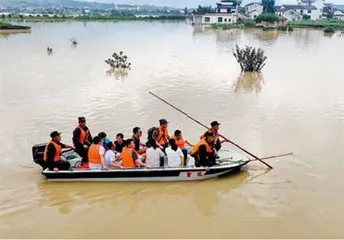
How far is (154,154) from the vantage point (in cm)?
842

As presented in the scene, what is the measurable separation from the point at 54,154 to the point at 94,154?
2.56 feet

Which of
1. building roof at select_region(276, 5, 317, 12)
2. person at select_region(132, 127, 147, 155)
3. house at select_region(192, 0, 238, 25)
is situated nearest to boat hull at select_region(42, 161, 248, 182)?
person at select_region(132, 127, 147, 155)

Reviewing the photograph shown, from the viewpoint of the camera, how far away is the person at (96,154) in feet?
27.3

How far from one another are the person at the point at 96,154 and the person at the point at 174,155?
1298 mm

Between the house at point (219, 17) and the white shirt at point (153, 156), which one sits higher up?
the house at point (219, 17)

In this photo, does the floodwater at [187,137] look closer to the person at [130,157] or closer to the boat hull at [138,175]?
the boat hull at [138,175]

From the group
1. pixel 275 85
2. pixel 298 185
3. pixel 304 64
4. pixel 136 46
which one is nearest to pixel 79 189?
pixel 298 185

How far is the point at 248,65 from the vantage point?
21359mm

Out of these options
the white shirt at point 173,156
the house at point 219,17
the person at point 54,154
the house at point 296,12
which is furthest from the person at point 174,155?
the house at point 296,12

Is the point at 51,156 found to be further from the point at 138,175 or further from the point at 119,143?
the point at 138,175

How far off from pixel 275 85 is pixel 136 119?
26.0 feet

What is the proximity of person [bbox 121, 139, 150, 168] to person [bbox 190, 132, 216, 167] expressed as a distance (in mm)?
Result: 1017

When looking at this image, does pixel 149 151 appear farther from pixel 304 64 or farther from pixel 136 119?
pixel 304 64

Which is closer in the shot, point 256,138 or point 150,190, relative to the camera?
point 150,190
